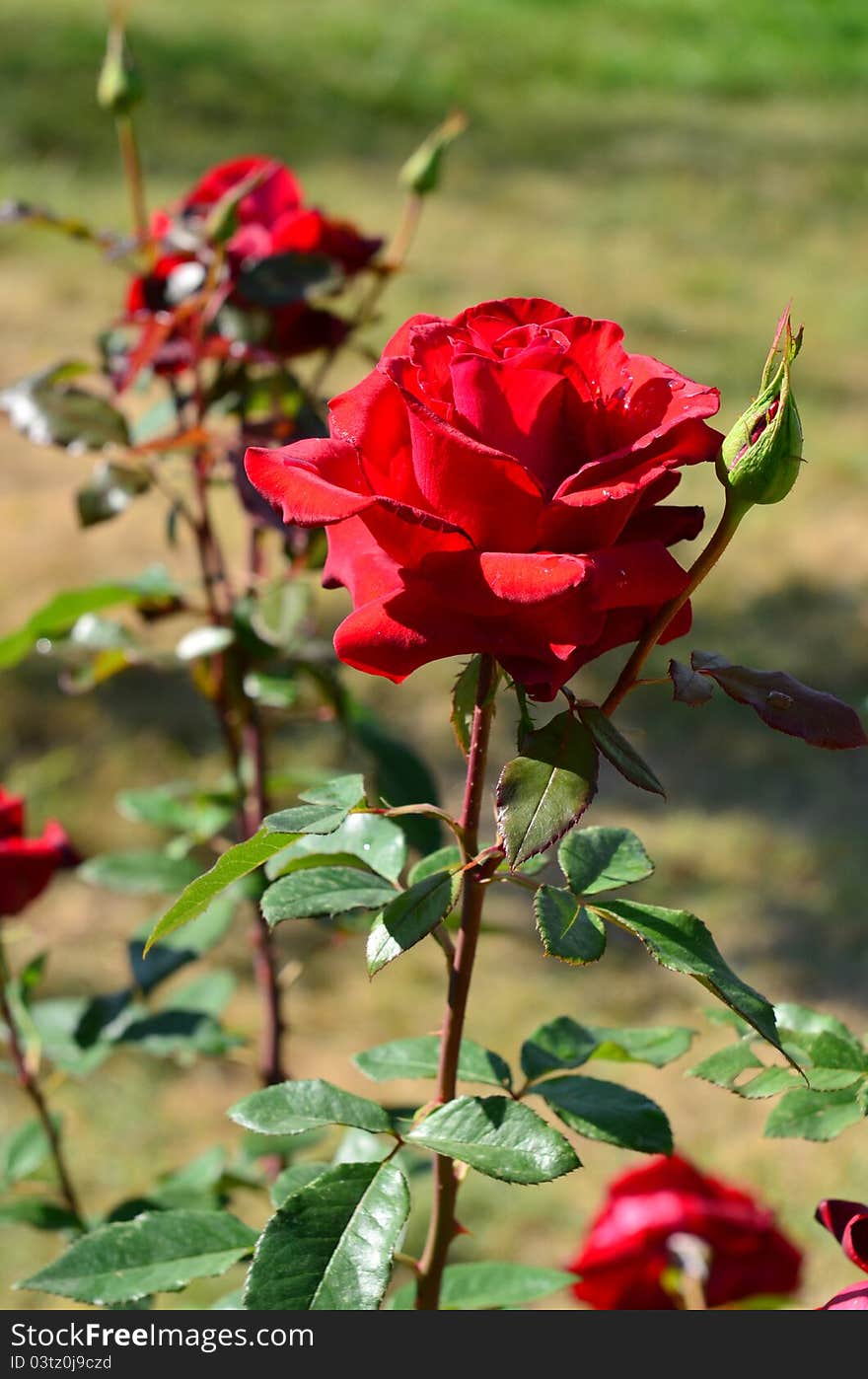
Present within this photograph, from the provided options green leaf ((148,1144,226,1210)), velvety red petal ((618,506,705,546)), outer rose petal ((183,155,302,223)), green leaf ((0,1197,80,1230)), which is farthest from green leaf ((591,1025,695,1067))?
outer rose petal ((183,155,302,223))

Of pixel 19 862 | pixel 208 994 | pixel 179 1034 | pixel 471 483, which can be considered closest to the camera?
pixel 471 483

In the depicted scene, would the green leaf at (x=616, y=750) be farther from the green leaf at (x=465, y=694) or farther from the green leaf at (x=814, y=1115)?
the green leaf at (x=814, y=1115)

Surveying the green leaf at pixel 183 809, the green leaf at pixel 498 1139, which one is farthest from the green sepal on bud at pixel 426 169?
the green leaf at pixel 498 1139

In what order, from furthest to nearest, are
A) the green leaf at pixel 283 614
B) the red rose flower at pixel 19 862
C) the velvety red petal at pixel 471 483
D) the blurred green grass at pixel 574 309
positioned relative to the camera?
the blurred green grass at pixel 574 309 < the green leaf at pixel 283 614 < the red rose flower at pixel 19 862 < the velvety red petal at pixel 471 483

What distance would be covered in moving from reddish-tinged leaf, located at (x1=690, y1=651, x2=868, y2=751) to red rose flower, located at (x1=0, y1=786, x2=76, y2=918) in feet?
1.49

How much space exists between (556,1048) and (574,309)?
2.58 metres

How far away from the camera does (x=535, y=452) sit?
418mm

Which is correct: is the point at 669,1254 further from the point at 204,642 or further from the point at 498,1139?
the point at 204,642

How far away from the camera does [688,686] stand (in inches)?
17.0

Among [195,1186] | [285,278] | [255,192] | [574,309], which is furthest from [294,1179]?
[574,309]

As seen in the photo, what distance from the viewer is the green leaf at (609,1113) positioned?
50 cm

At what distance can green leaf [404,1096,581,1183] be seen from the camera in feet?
1.47

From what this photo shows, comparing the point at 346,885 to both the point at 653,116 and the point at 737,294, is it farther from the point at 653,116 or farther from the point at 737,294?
the point at 653,116

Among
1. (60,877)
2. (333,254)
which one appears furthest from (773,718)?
(60,877)
